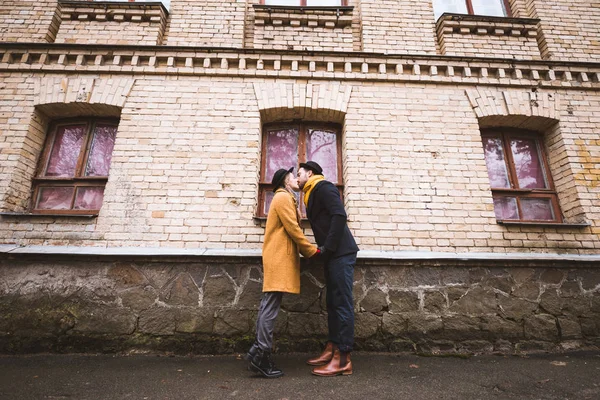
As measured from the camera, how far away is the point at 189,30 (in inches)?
187

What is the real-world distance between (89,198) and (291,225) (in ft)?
9.92

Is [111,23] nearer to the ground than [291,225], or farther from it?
farther from it

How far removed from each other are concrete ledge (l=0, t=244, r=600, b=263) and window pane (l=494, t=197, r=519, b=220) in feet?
2.19

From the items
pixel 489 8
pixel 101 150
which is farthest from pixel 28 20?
pixel 489 8

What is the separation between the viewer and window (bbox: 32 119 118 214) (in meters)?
4.11

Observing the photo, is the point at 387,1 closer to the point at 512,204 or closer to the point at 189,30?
the point at 189,30

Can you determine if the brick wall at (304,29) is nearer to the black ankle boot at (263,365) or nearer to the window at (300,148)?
the window at (300,148)

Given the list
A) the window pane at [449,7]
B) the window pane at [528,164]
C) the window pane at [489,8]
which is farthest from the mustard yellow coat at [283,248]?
the window pane at [489,8]

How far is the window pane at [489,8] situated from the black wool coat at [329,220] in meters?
4.82

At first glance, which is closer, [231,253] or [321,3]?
[231,253]

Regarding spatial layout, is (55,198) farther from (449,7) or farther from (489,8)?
(489,8)

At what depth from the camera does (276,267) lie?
2887mm

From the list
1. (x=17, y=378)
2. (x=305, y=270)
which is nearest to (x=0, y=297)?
(x=17, y=378)

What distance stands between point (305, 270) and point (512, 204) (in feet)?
10.2
